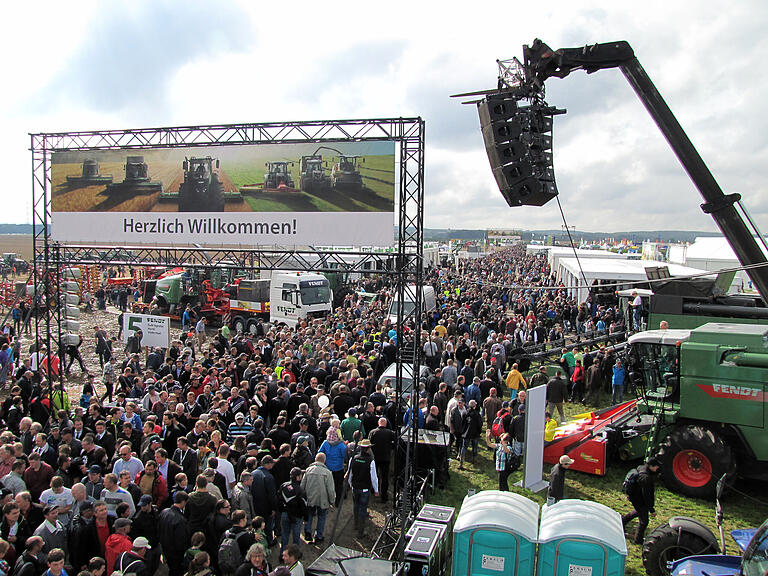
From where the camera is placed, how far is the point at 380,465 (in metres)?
8.67

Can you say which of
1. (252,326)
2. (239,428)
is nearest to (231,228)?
(239,428)

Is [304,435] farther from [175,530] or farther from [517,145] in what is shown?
[517,145]

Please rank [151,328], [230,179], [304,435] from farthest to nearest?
[151,328] < [230,179] < [304,435]

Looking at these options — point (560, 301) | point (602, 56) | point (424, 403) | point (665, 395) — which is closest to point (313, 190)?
point (424, 403)

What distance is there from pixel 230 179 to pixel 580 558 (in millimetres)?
8297

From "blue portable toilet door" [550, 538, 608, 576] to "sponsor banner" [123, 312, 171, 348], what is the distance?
39.8 feet

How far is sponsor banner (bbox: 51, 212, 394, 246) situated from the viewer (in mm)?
9406

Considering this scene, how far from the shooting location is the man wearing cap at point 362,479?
7.49 meters

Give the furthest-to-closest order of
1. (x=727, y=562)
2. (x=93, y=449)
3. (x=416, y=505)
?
(x=416, y=505), (x=93, y=449), (x=727, y=562)

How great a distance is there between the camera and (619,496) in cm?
875

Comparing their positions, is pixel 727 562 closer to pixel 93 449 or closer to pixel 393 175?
pixel 393 175

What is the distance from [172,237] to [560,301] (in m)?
18.9

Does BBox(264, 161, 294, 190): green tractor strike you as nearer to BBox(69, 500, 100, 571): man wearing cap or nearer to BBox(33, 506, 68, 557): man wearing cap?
BBox(69, 500, 100, 571): man wearing cap

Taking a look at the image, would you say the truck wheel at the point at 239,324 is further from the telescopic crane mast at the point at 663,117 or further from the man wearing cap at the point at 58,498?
the telescopic crane mast at the point at 663,117
